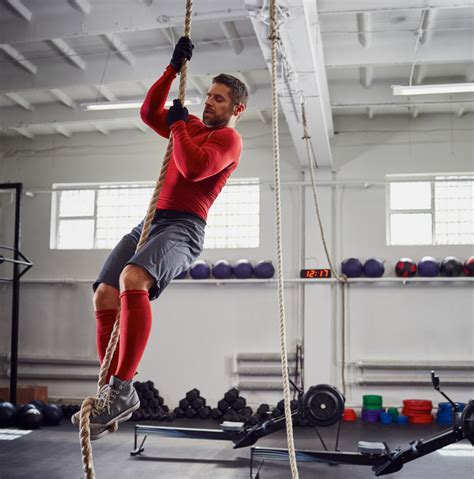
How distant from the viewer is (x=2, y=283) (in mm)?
8641

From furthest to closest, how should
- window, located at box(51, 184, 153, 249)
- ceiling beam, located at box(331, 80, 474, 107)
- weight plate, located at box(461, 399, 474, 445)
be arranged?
window, located at box(51, 184, 153, 249) < ceiling beam, located at box(331, 80, 474, 107) < weight plate, located at box(461, 399, 474, 445)

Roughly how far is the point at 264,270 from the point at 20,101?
3713mm

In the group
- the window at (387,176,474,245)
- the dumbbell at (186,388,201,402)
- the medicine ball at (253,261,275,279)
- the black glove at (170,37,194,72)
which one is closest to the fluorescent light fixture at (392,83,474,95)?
the window at (387,176,474,245)

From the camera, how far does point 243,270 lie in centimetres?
784

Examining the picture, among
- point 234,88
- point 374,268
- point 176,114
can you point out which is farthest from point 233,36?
point 176,114

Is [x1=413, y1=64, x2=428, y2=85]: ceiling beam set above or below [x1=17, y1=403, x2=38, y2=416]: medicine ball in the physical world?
above

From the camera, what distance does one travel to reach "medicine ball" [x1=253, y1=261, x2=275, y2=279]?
7.77 meters

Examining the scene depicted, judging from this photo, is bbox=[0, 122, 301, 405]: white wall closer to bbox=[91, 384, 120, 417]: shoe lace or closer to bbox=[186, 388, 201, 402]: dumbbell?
bbox=[186, 388, 201, 402]: dumbbell

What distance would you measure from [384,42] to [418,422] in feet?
14.2

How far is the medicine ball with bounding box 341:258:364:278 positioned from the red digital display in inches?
8.4

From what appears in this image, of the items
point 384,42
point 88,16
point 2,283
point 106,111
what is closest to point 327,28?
point 384,42

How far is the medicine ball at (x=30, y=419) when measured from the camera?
6.74 meters

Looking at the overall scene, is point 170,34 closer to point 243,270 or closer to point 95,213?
point 243,270

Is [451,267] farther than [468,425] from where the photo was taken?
Yes
